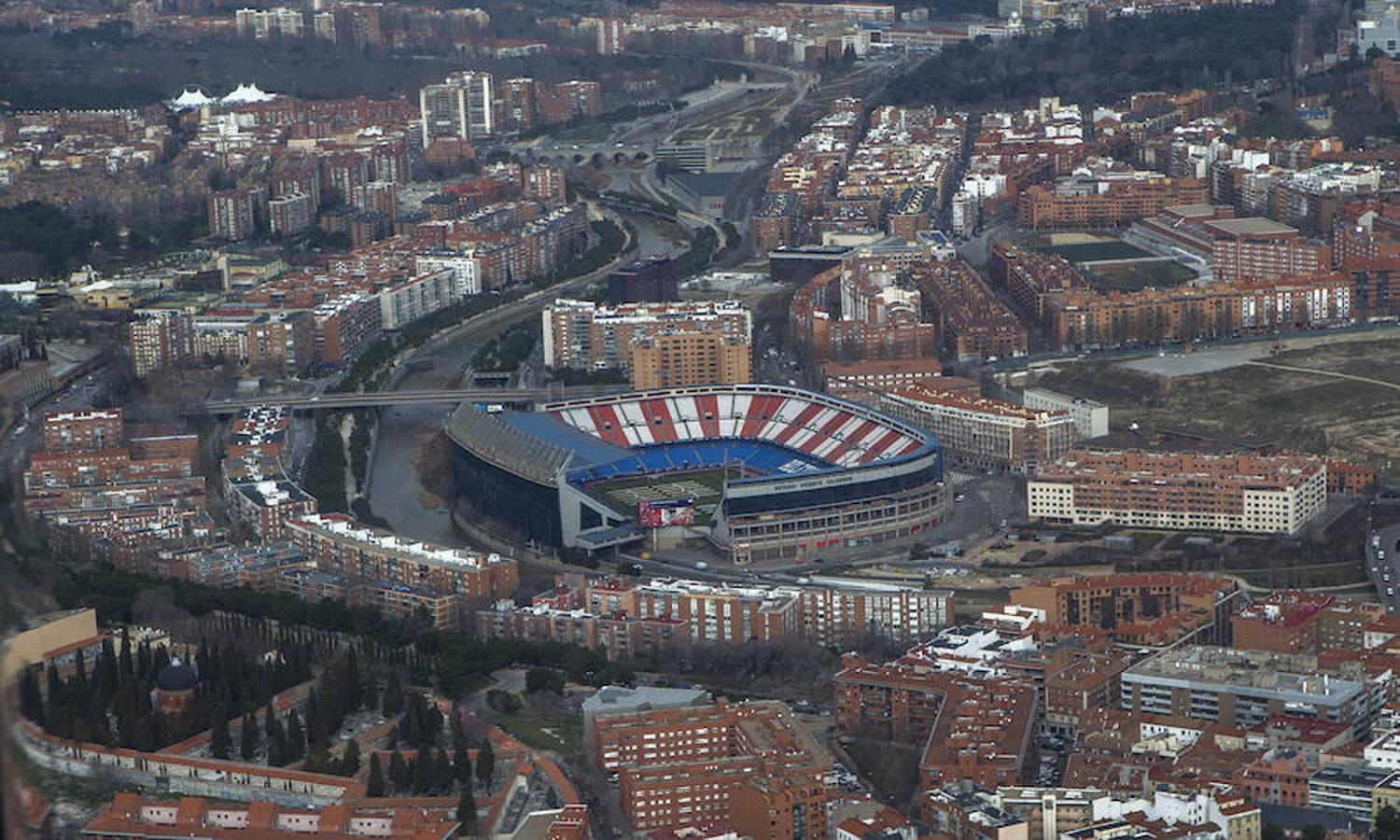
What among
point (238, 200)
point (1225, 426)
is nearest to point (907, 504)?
point (1225, 426)

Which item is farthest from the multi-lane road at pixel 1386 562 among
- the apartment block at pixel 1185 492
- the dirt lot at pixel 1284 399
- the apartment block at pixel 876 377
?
the apartment block at pixel 876 377

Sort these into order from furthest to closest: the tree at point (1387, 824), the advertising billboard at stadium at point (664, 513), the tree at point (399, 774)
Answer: the advertising billboard at stadium at point (664, 513) → the tree at point (399, 774) → the tree at point (1387, 824)

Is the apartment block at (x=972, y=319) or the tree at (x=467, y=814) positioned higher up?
the tree at (x=467, y=814)

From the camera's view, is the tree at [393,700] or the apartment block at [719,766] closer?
the apartment block at [719,766]

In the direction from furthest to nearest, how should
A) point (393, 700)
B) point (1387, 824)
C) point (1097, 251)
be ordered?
point (1097, 251) < point (393, 700) < point (1387, 824)

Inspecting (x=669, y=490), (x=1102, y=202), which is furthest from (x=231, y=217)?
(x=669, y=490)

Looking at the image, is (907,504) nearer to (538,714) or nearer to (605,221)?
(538,714)

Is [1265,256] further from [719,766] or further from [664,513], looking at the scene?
[719,766]

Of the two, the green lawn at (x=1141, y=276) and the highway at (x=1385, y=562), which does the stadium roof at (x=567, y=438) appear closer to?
the highway at (x=1385, y=562)
